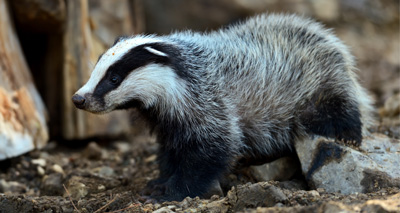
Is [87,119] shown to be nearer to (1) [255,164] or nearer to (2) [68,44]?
(2) [68,44]

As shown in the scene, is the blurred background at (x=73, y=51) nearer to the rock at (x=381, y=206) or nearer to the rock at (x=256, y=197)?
the rock at (x=256, y=197)

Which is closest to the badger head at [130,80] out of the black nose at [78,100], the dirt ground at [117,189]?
the black nose at [78,100]

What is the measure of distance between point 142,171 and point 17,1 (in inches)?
128

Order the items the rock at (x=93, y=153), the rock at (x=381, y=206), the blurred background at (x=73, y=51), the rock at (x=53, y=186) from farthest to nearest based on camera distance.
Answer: the rock at (x=93, y=153), the blurred background at (x=73, y=51), the rock at (x=53, y=186), the rock at (x=381, y=206)

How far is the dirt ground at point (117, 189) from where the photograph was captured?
4.61 metres

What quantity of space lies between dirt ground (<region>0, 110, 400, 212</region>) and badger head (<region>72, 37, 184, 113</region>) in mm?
1038

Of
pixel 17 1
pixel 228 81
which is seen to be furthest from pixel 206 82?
pixel 17 1

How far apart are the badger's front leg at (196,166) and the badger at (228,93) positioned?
1 centimetres

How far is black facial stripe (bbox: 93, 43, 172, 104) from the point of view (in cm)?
547

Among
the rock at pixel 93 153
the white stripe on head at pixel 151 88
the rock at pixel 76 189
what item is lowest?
the rock at pixel 76 189

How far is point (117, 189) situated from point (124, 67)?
1622 millimetres

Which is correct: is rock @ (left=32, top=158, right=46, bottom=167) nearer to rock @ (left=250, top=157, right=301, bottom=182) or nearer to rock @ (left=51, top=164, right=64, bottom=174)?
rock @ (left=51, top=164, right=64, bottom=174)

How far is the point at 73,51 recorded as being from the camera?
824 centimetres

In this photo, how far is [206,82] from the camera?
19.4 feet
